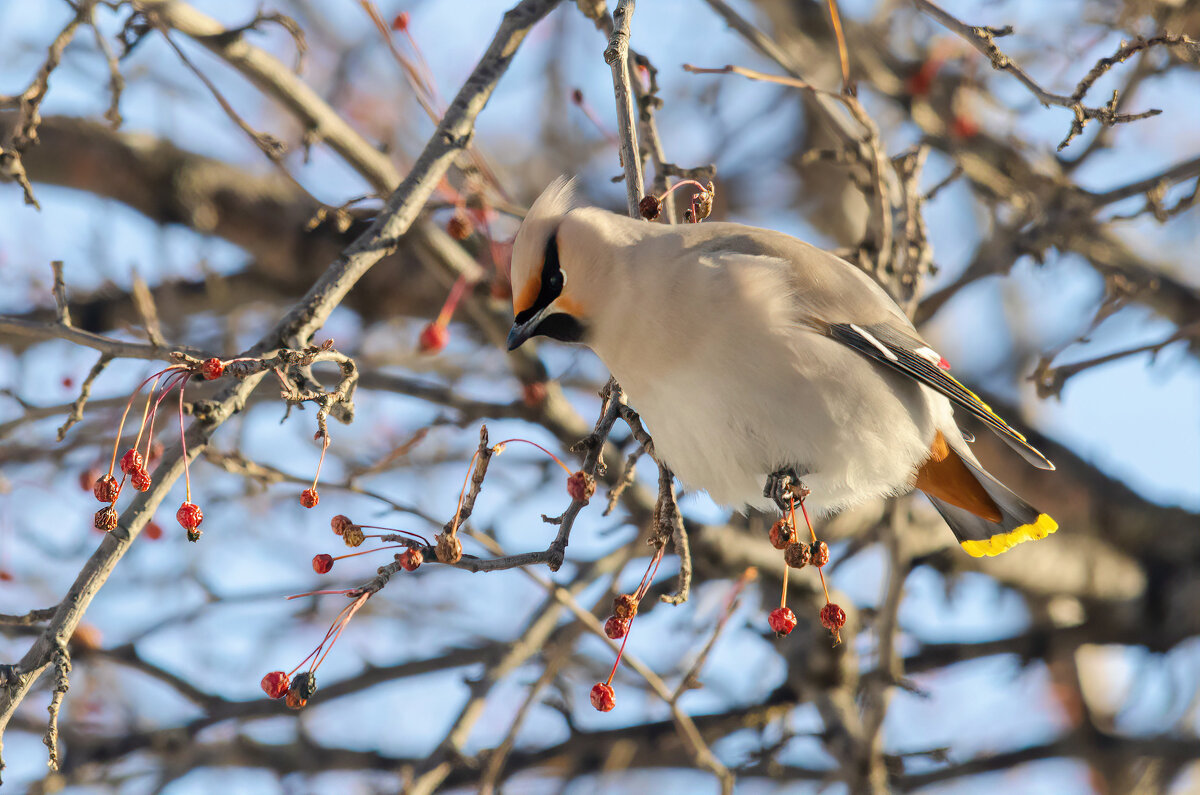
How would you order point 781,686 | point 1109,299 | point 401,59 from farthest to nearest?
point 781,686 < point 1109,299 < point 401,59

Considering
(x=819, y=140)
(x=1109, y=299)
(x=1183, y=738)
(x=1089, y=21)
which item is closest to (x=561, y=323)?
(x=1109, y=299)

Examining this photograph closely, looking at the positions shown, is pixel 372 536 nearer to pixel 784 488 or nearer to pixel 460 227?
pixel 784 488

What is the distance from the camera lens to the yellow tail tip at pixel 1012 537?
323 centimetres

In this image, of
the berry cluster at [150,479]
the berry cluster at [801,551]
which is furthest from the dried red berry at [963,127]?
the berry cluster at [150,479]

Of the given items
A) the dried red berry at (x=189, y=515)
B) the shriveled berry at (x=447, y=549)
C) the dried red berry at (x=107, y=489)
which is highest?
the dried red berry at (x=107, y=489)

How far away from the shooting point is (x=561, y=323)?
288 cm

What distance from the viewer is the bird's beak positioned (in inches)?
109

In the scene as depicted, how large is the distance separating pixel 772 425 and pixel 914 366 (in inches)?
19.4

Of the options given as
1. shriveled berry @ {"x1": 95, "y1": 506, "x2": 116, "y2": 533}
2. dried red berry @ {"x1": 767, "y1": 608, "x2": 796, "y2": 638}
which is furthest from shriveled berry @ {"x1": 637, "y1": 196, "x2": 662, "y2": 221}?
shriveled berry @ {"x1": 95, "y1": 506, "x2": 116, "y2": 533}

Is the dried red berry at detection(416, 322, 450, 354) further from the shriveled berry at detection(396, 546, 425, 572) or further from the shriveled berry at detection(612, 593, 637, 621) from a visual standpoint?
the shriveled berry at detection(396, 546, 425, 572)

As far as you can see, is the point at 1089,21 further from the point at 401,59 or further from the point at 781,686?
the point at 781,686

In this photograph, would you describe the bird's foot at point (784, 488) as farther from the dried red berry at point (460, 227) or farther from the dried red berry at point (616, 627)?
the dried red berry at point (460, 227)

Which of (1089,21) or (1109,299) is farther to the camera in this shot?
(1089,21)

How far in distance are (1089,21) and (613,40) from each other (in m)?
2.15
